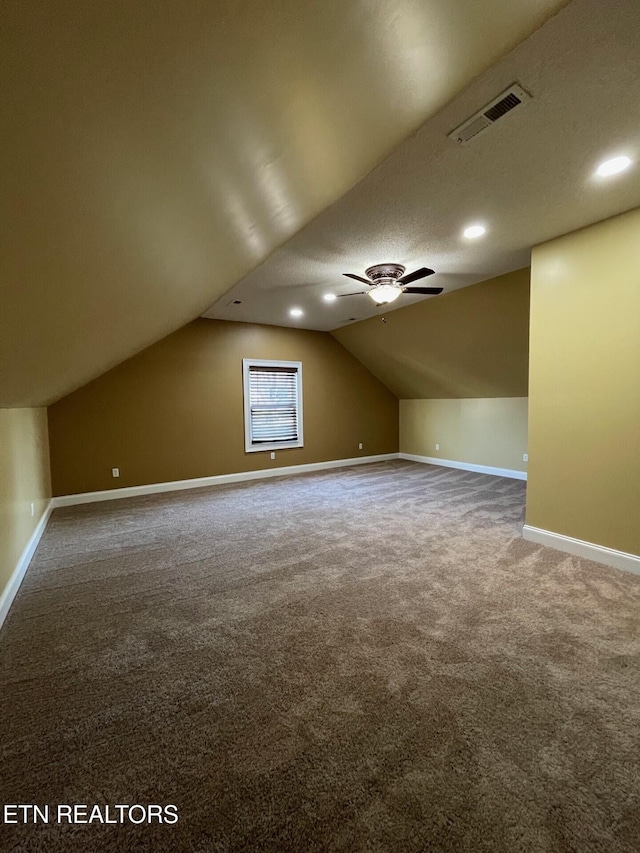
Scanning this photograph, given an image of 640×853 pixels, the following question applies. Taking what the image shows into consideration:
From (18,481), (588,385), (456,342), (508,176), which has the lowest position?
(18,481)

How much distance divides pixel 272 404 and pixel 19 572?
4138 mm

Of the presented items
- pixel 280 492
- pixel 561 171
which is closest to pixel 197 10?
pixel 561 171

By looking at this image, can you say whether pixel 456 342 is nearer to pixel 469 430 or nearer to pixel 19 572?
pixel 469 430

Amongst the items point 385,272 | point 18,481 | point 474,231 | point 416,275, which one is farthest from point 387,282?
point 18,481

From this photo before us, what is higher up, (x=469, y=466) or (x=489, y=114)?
(x=489, y=114)

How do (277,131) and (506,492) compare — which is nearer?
(277,131)

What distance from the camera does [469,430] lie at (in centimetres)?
646

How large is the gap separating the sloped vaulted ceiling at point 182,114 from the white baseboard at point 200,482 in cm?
359

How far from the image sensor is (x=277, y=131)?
1.13 metres

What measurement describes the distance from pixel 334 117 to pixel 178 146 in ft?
1.81

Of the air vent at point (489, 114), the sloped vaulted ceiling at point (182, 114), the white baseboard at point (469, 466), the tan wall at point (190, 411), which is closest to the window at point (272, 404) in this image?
the tan wall at point (190, 411)

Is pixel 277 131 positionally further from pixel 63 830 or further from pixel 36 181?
pixel 63 830

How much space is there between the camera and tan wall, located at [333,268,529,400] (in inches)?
167

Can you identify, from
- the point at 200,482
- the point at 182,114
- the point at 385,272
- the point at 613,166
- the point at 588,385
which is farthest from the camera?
the point at 200,482
